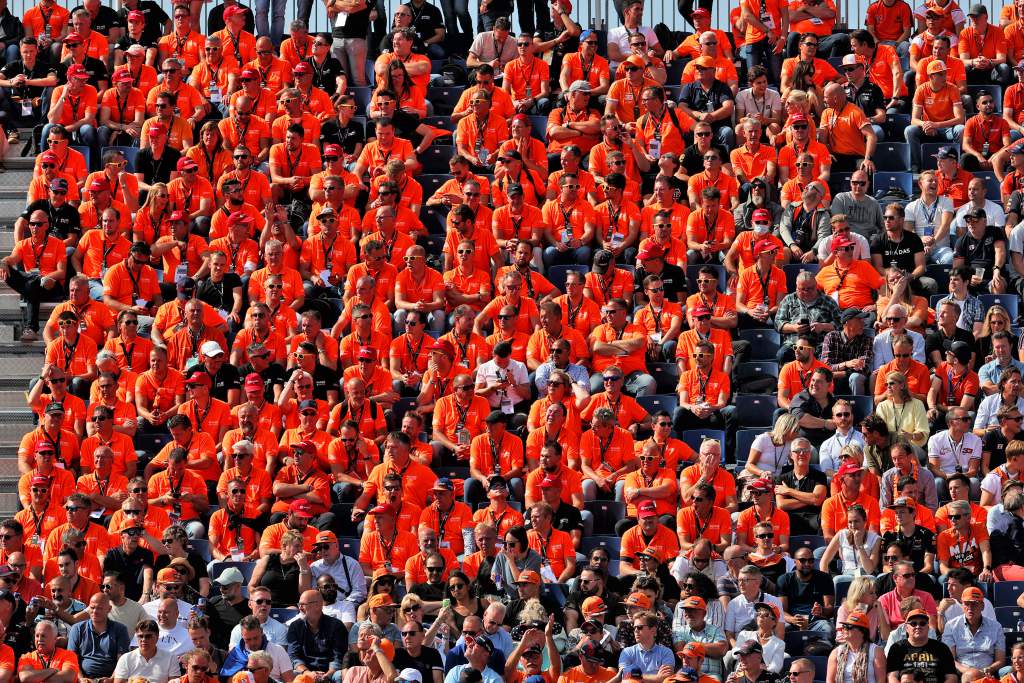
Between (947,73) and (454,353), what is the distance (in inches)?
265

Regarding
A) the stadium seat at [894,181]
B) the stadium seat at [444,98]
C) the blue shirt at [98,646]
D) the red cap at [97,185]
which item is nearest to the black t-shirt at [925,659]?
the blue shirt at [98,646]

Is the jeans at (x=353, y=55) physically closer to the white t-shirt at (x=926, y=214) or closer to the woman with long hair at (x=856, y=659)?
the white t-shirt at (x=926, y=214)

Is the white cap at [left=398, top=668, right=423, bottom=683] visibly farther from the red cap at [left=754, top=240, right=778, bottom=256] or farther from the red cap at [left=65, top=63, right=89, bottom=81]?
the red cap at [left=65, top=63, right=89, bottom=81]

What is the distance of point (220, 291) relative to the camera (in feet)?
79.5

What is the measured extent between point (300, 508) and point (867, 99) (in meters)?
8.38

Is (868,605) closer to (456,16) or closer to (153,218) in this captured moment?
(153,218)

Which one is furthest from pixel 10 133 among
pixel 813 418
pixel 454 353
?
pixel 813 418

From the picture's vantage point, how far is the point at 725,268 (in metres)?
24.2

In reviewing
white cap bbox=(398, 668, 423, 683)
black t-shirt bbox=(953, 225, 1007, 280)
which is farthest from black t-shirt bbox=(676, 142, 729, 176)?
white cap bbox=(398, 668, 423, 683)

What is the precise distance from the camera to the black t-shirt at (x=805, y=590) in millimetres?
20469

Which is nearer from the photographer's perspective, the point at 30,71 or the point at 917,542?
the point at 917,542

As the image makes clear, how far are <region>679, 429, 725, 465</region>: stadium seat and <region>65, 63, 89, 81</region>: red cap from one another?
8118mm

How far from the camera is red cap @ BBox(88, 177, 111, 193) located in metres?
25.2

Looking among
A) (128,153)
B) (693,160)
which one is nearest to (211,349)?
(128,153)
